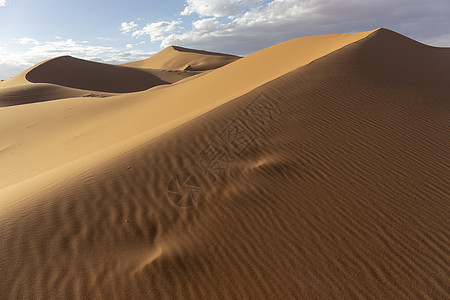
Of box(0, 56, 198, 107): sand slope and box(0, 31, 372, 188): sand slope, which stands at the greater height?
box(0, 56, 198, 107): sand slope

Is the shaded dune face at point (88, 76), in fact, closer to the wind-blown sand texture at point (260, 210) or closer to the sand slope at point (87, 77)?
the sand slope at point (87, 77)

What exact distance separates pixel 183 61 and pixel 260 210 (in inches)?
2902

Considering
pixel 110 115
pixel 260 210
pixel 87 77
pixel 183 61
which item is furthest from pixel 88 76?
pixel 260 210

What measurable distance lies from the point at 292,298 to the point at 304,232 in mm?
754

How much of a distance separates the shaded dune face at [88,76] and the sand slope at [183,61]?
18.1m

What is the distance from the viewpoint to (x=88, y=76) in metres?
42.8

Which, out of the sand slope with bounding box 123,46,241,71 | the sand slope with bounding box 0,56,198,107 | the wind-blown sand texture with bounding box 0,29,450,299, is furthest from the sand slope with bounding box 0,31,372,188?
the sand slope with bounding box 123,46,241,71

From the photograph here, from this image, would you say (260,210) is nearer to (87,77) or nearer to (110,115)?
(110,115)

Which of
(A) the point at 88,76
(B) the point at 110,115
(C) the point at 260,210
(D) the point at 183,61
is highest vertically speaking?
(D) the point at 183,61

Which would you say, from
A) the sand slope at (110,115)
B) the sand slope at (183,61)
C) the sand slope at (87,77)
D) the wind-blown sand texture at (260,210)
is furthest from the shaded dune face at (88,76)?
the wind-blown sand texture at (260,210)

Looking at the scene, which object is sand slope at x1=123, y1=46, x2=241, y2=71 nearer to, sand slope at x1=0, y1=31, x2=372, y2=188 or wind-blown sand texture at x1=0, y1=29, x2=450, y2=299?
sand slope at x1=0, y1=31, x2=372, y2=188

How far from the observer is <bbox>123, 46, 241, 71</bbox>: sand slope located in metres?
66.1

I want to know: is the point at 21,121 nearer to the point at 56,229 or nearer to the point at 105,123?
the point at 105,123

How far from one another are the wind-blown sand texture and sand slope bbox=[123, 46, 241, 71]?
59.4m
